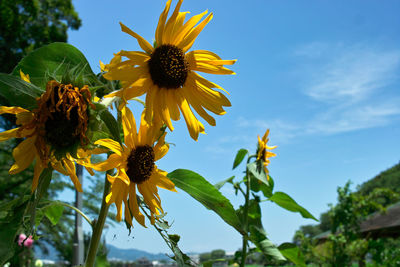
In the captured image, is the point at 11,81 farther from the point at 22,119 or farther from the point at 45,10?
the point at 45,10

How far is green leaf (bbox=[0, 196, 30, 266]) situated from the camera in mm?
413

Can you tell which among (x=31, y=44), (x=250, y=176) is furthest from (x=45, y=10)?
(x=250, y=176)

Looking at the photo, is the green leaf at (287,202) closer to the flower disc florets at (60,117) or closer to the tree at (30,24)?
the flower disc florets at (60,117)

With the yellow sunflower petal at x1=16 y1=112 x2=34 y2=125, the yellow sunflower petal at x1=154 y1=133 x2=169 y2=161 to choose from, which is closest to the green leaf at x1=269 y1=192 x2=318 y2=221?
the yellow sunflower petal at x1=154 y1=133 x2=169 y2=161

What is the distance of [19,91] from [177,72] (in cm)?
21

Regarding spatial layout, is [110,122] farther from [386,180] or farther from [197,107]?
[386,180]

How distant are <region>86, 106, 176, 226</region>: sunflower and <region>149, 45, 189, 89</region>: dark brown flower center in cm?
6

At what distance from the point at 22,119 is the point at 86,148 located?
79mm

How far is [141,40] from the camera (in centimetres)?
46

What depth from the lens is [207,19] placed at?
474mm

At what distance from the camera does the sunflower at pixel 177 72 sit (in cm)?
46

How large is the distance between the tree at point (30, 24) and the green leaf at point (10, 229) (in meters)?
9.09

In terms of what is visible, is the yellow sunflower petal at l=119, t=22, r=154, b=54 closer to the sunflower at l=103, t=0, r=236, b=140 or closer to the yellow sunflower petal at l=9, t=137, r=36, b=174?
the sunflower at l=103, t=0, r=236, b=140

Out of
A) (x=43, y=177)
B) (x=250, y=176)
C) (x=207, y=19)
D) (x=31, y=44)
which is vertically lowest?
(x=43, y=177)
